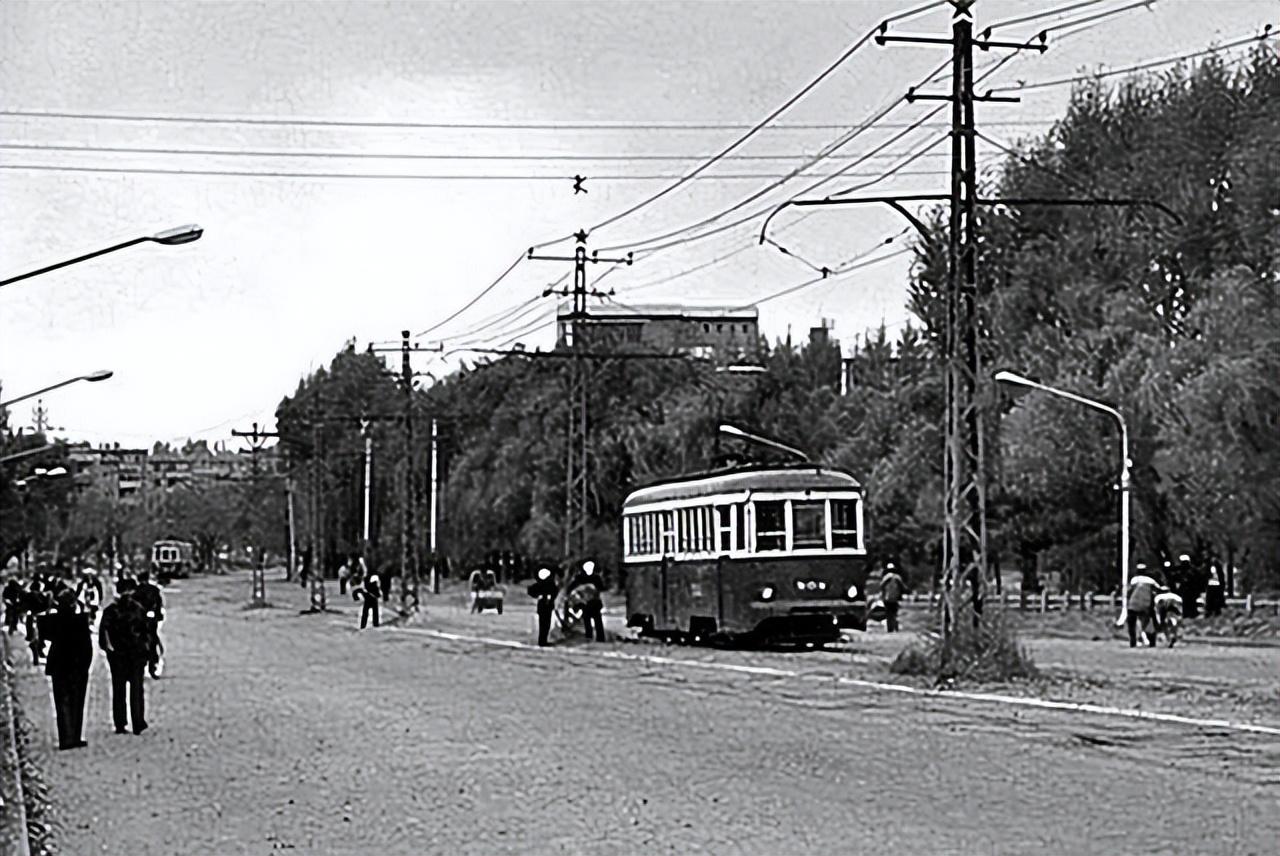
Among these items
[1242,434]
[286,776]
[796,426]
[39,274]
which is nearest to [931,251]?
[1242,434]

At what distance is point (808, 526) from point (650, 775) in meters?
22.0

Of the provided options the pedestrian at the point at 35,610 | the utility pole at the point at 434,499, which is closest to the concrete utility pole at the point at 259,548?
the utility pole at the point at 434,499

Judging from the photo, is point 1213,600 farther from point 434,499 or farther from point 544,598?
point 434,499

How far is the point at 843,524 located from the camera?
135 ft

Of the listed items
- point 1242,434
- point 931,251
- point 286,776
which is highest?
point 931,251

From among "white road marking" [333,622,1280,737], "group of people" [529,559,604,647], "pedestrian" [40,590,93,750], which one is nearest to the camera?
"white road marking" [333,622,1280,737]

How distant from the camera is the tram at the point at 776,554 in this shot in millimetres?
40500

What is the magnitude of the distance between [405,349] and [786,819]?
53191mm

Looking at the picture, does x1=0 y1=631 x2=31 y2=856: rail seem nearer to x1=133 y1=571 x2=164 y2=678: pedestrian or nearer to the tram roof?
x1=133 y1=571 x2=164 y2=678: pedestrian

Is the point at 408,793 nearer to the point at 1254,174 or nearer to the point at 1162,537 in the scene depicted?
the point at 1254,174

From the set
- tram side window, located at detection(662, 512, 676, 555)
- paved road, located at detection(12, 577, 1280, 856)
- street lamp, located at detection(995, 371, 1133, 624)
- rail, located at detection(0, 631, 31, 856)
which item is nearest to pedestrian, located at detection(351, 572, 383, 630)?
street lamp, located at detection(995, 371, 1133, 624)

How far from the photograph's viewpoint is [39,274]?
103 ft

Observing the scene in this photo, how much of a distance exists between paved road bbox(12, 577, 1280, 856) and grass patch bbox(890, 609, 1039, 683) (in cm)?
157

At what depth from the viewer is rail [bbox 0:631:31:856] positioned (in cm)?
1417
